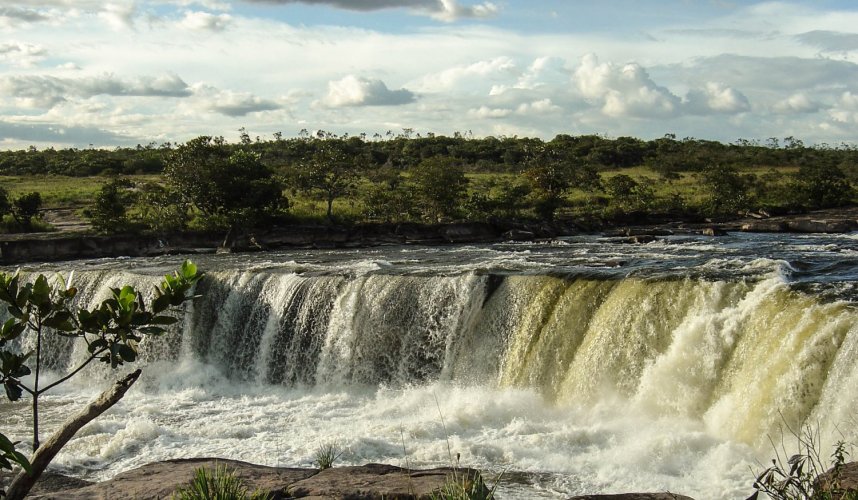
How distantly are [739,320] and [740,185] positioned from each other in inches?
1255

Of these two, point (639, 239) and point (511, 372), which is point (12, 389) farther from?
point (639, 239)

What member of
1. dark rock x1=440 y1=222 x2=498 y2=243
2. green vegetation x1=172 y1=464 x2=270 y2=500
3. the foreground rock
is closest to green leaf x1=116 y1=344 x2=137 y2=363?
green vegetation x1=172 y1=464 x2=270 y2=500

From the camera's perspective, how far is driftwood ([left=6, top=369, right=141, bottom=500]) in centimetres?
591

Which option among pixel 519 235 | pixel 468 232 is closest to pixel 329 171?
pixel 468 232

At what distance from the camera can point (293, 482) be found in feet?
28.9

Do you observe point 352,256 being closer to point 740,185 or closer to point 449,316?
point 449,316

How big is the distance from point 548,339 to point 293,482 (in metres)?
9.28

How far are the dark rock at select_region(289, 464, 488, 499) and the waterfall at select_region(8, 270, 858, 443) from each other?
6.40 meters

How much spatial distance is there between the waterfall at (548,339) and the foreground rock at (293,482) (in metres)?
6.59

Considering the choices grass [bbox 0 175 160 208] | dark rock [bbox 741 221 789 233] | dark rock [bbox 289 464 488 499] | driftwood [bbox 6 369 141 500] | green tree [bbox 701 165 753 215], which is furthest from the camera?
grass [bbox 0 175 160 208]

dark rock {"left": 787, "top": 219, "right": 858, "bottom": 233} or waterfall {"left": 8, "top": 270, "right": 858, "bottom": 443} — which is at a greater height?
dark rock {"left": 787, "top": 219, "right": 858, "bottom": 233}

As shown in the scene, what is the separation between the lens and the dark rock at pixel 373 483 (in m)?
8.11

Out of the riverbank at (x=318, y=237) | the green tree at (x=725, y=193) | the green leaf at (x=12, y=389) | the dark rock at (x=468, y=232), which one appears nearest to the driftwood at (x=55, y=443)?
the green leaf at (x=12, y=389)

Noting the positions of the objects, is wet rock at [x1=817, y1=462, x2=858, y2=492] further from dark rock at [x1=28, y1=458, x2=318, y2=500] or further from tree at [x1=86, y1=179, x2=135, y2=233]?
tree at [x1=86, y1=179, x2=135, y2=233]
